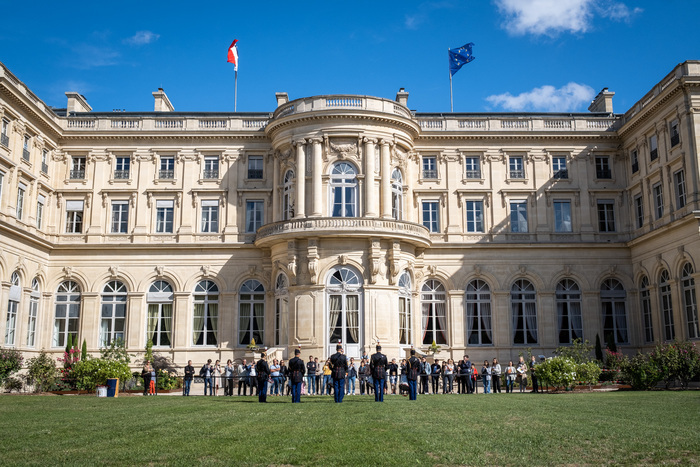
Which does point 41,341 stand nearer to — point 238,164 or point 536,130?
Result: point 238,164

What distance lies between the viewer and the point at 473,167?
129 feet

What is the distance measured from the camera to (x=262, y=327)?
36.9 m

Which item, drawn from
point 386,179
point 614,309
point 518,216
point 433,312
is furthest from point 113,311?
point 614,309

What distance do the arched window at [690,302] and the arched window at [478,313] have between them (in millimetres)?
9930

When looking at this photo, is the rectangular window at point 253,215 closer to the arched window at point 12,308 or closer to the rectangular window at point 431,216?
the rectangular window at point 431,216

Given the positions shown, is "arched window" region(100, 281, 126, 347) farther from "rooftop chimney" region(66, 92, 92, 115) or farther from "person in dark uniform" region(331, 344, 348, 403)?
"person in dark uniform" region(331, 344, 348, 403)

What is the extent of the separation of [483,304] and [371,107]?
1261 centimetres

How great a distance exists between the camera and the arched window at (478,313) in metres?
37.3

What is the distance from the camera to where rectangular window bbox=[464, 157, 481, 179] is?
129 ft

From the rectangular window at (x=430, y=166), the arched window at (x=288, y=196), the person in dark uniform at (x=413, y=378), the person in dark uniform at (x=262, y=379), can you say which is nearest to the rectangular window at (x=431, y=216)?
the rectangular window at (x=430, y=166)

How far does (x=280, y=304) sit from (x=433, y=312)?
861 cm

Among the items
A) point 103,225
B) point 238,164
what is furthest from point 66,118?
point 238,164

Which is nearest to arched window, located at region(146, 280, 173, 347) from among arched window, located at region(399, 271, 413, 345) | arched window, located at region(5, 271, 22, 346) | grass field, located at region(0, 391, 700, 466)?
arched window, located at region(5, 271, 22, 346)

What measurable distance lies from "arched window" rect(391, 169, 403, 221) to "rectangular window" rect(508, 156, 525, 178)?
6.83 m
